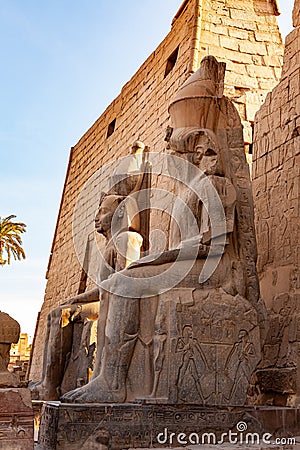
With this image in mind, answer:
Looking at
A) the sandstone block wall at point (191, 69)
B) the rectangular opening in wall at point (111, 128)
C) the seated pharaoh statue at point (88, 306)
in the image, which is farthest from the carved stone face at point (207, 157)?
the rectangular opening in wall at point (111, 128)

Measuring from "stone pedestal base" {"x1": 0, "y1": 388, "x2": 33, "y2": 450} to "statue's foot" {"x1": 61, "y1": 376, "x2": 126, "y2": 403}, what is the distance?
1.06 ft

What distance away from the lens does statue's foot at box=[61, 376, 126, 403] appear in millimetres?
2836

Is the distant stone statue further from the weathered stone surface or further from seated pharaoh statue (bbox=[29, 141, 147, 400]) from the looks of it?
the weathered stone surface

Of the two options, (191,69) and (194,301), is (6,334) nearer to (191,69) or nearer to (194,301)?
(194,301)

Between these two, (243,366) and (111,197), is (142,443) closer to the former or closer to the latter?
(243,366)

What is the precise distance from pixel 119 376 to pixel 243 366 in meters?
0.69

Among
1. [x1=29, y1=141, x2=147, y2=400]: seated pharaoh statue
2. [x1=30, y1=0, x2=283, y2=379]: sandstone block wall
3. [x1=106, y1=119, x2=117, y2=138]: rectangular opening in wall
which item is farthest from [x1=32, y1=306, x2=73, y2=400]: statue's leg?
[x1=106, y1=119, x2=117, y2=138]: rectangular opening in wall

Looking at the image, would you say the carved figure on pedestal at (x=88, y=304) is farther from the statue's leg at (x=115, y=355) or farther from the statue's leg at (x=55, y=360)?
the statue's leg at (x=115, y=355)

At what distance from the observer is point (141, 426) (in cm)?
278

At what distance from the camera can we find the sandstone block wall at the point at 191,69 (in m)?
7.35

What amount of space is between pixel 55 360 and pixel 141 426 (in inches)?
50.1

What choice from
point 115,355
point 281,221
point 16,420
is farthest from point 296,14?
point 16,420

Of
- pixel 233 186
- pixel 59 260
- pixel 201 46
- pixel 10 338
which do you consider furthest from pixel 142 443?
pixel 59 260

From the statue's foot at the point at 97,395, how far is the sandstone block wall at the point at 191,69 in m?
4.48
